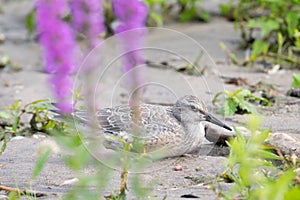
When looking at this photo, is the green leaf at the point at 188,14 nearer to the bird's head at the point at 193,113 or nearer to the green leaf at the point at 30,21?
the green leaf at the point at 30,21

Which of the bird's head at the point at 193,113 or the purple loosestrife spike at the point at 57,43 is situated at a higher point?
the purple loosestrife spike at the point at 57,43

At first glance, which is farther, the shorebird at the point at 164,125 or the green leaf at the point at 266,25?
the green leaf at the point at 266,25

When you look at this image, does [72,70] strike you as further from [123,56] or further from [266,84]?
[266,84]

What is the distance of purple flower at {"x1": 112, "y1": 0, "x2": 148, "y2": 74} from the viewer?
2311 millimetres

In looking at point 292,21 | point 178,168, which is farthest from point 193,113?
point 292,21

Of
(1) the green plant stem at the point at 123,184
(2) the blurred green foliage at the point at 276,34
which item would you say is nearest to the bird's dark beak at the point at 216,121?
(1) the green plant stem at the point at 123,184

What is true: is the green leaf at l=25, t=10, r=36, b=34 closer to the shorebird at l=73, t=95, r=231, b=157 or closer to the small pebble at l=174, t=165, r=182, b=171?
the shorebird at l=73, t=95, r=231, b=157

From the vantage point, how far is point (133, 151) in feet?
11.8

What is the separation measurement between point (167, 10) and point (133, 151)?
518cm

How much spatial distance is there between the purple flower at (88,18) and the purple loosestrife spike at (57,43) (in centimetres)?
3

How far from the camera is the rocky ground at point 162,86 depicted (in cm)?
406

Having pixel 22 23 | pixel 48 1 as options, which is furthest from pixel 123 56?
pixel 22 23

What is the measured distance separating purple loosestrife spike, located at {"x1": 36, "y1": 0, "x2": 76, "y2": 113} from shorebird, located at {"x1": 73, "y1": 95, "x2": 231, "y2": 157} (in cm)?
199

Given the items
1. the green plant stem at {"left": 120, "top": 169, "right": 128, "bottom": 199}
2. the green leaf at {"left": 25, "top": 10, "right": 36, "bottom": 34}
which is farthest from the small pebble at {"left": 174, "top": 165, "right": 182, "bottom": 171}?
the green leaf at {"left": 25, "top": 10, "right": 36, "bottom": 34}
